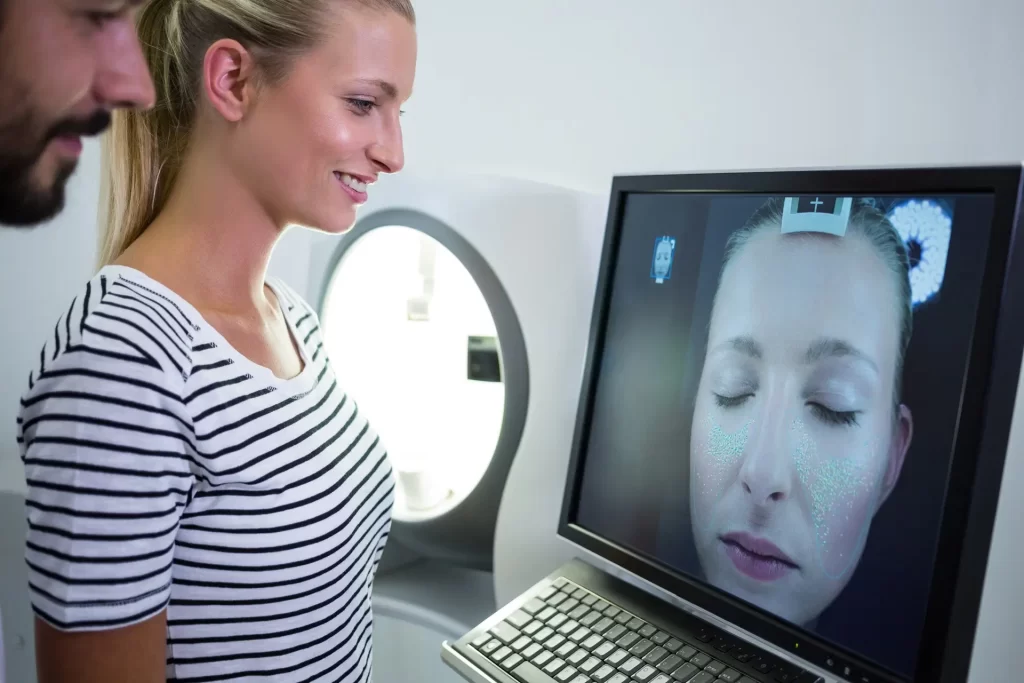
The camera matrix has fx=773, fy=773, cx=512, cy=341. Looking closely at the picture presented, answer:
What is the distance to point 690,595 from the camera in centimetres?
80

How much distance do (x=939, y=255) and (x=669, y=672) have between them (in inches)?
17.7

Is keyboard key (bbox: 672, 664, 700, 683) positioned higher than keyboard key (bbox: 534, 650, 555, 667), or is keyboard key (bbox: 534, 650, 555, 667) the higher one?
keyboard key (bbox: 672, 664, 700, 683)

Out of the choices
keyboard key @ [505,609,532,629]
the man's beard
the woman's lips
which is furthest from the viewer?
keyboard key @ [505,609,532,629]

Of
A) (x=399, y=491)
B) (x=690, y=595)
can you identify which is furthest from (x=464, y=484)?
(x=690, y=595)

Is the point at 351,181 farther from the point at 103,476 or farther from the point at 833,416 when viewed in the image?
the point at 833,416

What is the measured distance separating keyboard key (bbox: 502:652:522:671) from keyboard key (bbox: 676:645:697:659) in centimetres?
16

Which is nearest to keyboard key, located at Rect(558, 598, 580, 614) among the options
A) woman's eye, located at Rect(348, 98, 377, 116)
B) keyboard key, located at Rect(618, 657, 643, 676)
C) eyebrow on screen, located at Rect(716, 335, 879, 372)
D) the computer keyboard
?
the computer keyboard

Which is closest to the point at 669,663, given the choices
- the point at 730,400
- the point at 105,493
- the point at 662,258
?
the point at 730,400

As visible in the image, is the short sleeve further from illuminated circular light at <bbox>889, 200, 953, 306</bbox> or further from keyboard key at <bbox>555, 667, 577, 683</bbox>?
illuminated circular light at <bbox>889, 200, 953, 306</bbox>

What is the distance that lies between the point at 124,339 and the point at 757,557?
61 cm

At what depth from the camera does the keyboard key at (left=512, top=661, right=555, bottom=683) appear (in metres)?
0.76

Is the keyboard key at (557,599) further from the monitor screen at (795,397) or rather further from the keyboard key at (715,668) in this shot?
the keyboard key at (715,668)

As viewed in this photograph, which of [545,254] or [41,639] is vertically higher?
[545,254]

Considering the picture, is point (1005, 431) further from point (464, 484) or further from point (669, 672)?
point (464, 484)
